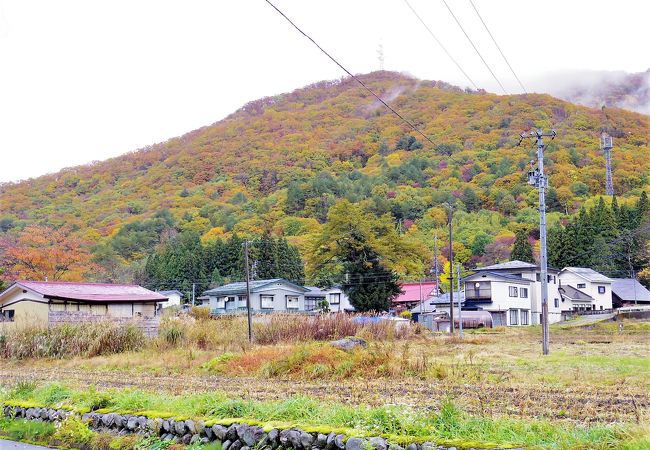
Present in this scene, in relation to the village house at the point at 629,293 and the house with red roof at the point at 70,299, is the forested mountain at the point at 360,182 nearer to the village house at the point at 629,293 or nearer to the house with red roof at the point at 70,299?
the village house at the point at 629,293

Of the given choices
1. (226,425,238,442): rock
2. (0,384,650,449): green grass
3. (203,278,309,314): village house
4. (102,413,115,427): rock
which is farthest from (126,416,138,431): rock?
(203,278,309,314): village house

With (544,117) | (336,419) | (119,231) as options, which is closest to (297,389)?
(336,419)

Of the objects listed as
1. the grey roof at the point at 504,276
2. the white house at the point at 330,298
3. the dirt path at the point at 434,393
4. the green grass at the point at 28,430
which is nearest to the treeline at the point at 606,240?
the grey roof at the point at 504,276

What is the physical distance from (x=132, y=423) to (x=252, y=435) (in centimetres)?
189

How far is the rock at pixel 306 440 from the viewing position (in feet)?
19.3

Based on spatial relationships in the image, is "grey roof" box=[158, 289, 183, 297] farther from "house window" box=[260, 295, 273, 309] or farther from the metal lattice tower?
the metal lattice tower

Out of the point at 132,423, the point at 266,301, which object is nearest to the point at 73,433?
the point at 132,423

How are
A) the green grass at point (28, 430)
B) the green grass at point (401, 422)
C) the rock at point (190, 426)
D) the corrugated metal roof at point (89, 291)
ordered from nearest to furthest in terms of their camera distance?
the green grass at point (401, 422)
the rock at point (190, 426)
the green grass at point (28, 430)
the corrugated metal roof at point (89, 291)

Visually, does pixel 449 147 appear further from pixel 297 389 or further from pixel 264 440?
pixel 264 440

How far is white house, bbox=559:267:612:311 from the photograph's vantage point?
157ft

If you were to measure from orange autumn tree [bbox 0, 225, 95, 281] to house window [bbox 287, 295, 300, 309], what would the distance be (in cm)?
1435

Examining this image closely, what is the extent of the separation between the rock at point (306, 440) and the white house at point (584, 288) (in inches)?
1779

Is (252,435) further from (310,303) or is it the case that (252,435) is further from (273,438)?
(310,303)

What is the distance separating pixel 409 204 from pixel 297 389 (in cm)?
4655
